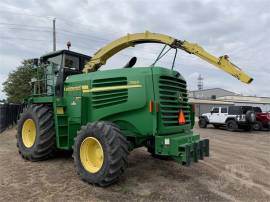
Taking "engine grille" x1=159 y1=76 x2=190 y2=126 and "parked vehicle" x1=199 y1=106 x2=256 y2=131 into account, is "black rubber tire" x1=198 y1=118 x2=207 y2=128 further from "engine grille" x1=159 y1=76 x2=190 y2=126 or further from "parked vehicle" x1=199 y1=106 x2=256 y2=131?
"engine grille" x1=159 y1=76 x2=190 y2=126

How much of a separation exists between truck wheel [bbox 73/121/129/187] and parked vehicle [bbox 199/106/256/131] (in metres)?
16.4

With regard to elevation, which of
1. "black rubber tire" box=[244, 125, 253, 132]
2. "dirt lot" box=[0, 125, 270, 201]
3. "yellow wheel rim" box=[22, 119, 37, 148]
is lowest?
"dirt lot" box=[0, 125, 270, 201]

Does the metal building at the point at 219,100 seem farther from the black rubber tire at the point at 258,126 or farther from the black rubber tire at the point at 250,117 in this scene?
the black rubber tire at the point at 250,117

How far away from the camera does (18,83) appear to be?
2695cm

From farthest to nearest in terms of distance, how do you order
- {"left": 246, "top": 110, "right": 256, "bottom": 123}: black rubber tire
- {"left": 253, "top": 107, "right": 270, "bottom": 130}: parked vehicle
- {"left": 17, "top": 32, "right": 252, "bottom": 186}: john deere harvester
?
{"left": 253, "top": 107, "right": 270, "bottom": 130}: parked vehicle, {"left": 246, "top": 110, "right": 256, "bottom": 123}: black rubber tire, {"left": 17, "top": 32, "right": 252, "bottom": 186}: john deere harvester

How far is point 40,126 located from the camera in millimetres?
7566

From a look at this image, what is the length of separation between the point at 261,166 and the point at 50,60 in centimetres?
674

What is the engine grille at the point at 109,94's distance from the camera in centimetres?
637

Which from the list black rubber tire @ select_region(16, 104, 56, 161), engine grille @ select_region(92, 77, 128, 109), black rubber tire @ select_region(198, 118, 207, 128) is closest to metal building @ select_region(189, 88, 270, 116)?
black rubber tire @ select_region(198, 118, 207, 128)

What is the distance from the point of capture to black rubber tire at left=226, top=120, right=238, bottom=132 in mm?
21203

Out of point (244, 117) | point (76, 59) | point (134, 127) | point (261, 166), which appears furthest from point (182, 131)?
point (244, 117)

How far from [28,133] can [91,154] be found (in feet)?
9.63

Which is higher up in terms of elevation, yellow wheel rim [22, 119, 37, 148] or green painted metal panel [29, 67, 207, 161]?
green painted metal panel [29, 67, 207, 161]

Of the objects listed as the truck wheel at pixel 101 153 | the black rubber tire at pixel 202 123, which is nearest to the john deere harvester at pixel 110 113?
the truck wheel at pixel 101 153
